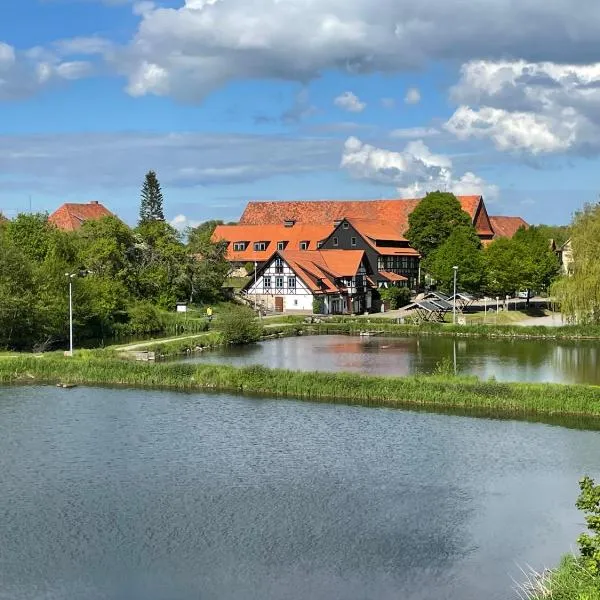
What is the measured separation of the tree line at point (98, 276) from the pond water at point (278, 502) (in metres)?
13.9

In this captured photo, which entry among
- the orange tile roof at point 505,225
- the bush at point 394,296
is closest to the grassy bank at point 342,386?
the bush at point 394,296

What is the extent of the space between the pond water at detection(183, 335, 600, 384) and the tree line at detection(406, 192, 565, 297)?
38.0 ft

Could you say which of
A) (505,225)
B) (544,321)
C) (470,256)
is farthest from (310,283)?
(505,225)

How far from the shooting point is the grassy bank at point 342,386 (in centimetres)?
2894

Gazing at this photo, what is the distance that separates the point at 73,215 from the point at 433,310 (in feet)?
117

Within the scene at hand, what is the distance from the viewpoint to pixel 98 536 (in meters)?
18.2

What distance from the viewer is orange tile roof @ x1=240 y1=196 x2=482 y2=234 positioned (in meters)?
83.1

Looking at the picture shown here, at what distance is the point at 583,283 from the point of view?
4853cm

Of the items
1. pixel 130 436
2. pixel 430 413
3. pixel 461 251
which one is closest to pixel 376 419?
pixel 430 413

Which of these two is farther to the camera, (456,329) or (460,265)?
(460,265)

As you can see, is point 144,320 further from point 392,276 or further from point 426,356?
point 392,276

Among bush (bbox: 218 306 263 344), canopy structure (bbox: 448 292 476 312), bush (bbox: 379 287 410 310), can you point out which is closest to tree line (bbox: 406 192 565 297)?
canopy structure (bbox: 448 292 476 312)

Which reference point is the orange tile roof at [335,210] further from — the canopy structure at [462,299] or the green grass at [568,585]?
the green grass at [568,585]

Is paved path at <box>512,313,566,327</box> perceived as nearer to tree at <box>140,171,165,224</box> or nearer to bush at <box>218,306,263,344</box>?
bush at <box>218,306,263,344</box>
